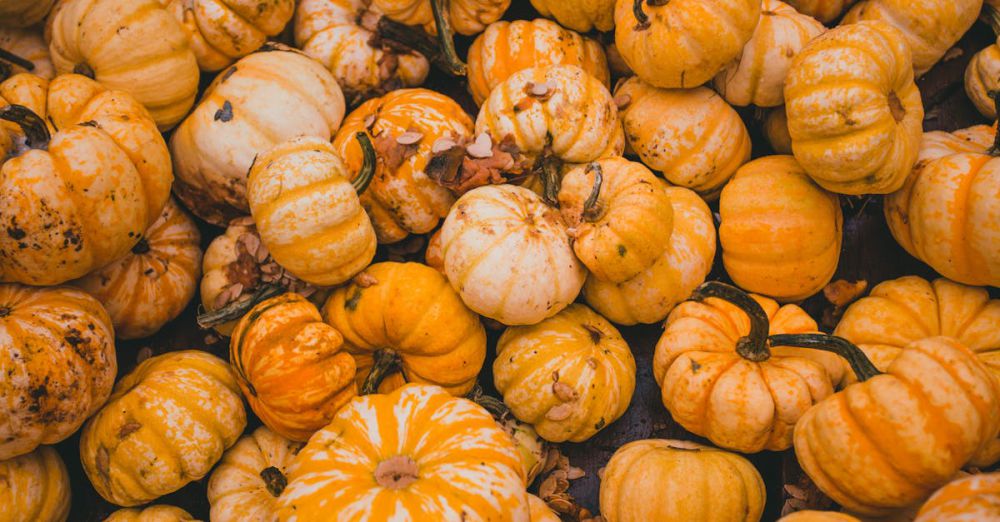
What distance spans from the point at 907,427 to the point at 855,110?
1.01 m

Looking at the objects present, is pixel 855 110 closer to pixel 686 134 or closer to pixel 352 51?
pixel 686 134

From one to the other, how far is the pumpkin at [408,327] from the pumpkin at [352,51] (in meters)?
0.95

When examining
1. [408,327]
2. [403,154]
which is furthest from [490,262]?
[403,154]

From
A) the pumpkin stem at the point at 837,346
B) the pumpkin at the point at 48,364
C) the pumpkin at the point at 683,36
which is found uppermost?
the pumpkin at the point at 683,36

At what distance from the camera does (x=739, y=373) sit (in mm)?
2209

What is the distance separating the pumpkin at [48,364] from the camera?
1.94 meters

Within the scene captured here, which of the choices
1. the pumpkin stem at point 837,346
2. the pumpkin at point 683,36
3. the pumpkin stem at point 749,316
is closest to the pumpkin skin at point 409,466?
the pumpkin stem at point 749,316

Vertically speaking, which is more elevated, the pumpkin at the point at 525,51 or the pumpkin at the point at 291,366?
the pumpkin at the point at 525,51

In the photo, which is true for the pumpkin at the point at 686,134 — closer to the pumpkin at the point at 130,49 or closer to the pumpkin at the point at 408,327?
the pumpkin at the point at 408,327

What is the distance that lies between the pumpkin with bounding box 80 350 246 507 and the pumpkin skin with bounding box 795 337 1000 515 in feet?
6.36

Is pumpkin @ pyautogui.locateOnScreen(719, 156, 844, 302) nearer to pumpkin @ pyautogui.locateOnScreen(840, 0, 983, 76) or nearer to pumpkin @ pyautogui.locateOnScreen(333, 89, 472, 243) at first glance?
pumpkin @ pyautogui.locateOnScreen(840, 0, 983, 76)

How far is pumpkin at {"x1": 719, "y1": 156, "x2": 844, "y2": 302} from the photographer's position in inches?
95.9

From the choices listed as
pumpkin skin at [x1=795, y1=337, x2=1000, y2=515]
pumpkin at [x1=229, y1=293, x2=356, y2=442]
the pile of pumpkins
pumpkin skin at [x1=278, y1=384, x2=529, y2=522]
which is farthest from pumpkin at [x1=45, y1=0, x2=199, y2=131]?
pumpkin skin at [x1=795, y1=337, x2=1000, y2=515]

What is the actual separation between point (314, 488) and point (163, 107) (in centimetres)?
170
